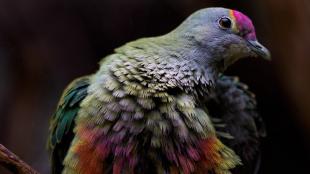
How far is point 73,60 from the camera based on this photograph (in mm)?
4648

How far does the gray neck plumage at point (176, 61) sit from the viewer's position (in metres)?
2.50

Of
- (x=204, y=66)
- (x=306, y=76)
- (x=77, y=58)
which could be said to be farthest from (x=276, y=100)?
(x=204, y=66)

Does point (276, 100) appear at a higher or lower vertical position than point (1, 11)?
lower

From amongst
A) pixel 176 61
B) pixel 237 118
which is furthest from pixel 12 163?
pixel 237 118

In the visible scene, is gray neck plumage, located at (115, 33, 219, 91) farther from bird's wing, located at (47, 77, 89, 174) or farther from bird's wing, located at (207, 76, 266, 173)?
bird's wing, located at (207, 76, 266, 173)

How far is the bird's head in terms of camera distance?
2.68 m

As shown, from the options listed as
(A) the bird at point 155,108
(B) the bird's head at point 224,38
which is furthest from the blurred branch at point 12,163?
(B) the bird's head at point 224,38

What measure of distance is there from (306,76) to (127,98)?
1.98m

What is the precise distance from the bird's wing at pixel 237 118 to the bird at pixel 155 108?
320 millimetres

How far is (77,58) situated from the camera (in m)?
4.66

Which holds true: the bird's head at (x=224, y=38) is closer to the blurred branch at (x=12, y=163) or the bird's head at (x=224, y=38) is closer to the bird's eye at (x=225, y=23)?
the bird's eye at (x=225, y=23)

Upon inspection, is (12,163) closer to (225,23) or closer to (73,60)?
(225,23)

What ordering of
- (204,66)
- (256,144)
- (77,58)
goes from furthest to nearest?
1. (77,58)
2. (256,144)
3. (204,66)

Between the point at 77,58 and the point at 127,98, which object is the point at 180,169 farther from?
the point at 77,58
